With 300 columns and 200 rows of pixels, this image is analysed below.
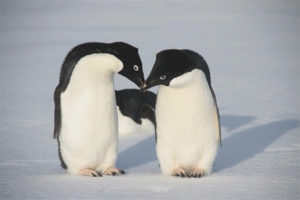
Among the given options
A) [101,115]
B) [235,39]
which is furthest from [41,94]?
[235,39]

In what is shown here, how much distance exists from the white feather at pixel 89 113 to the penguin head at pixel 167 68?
311 mm

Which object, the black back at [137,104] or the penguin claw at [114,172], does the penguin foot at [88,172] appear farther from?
the black back at [137,104]

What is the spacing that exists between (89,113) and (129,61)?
458 millimetres

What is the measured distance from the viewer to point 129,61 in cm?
508

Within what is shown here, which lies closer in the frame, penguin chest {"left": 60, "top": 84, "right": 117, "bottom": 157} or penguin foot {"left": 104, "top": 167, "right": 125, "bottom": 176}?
penguin chest {"left": 60, "top": 84, "right": 117, "bottom": 157}

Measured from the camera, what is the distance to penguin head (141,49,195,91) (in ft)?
15.9

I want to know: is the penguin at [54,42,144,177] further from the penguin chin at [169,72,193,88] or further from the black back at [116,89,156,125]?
the black back at [116,89,156,125]

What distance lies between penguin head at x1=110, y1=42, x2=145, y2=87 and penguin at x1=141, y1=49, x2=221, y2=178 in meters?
Answer: 0.17

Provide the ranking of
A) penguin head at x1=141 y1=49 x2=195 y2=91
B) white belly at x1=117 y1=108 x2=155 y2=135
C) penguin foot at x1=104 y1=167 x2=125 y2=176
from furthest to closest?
white belly at x1=117 y1=108 x2=155 y2=135, penguin foot at x1=104 y1=167 x2=125 y2=176, penguin head at x1=141 y1=49 x2=195 y2=91

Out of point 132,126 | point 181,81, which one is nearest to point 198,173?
point 181,81

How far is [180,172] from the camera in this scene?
5.18 meters

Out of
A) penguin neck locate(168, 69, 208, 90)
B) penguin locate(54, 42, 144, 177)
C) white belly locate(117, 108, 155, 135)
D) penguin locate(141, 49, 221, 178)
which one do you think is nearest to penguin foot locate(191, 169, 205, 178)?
penguin locate(141, 49, 221, 178)

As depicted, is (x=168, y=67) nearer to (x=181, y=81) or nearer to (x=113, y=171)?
(x=181, y=81)

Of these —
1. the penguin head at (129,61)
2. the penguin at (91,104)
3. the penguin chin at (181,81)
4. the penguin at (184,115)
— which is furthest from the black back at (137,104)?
Result: the penguin chin at (181,81)
